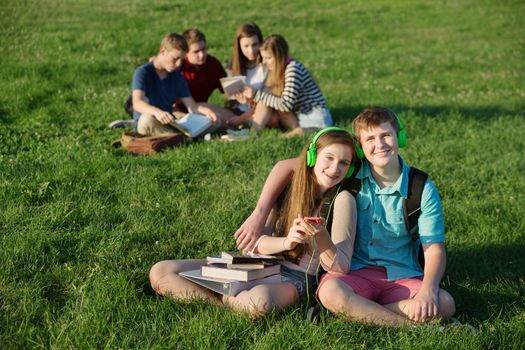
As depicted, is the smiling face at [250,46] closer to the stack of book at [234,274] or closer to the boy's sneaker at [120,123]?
the boy's sneaker at [120,123]

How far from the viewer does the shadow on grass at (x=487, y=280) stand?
486 cm

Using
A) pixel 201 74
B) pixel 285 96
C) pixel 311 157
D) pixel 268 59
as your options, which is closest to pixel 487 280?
pixel 311 157

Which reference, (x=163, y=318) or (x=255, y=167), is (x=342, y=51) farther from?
(x=163, y=318)

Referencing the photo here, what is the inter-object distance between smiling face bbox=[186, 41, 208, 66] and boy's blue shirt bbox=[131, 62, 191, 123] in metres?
0.46

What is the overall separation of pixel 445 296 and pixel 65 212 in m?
3.07

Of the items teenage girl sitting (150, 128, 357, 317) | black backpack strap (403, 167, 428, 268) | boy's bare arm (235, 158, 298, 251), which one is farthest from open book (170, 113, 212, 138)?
black backpack strap (403, 167, 428, 268)

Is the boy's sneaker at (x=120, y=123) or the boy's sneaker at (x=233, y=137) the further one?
the boy's sneaker at (x=120, y=123)

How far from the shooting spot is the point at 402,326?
443 cm

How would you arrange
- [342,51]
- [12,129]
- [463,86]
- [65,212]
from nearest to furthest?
[65,212], [12,129], [463,86], [342,51]

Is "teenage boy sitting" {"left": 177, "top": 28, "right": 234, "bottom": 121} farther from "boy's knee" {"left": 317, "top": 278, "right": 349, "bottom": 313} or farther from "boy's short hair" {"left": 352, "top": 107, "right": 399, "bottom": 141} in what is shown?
"boy's knee" {"left": 317, "top": 278, "right": 349, "bottom": 313}

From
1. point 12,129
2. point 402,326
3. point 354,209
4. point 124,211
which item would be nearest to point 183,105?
point 12,129

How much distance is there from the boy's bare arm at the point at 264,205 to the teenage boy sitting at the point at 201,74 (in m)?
4.44

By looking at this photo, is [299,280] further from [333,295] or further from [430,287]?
[430,287]

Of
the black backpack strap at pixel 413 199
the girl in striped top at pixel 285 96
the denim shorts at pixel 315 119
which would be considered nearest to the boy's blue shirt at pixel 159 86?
the girl in striped top at pixel 285 96
